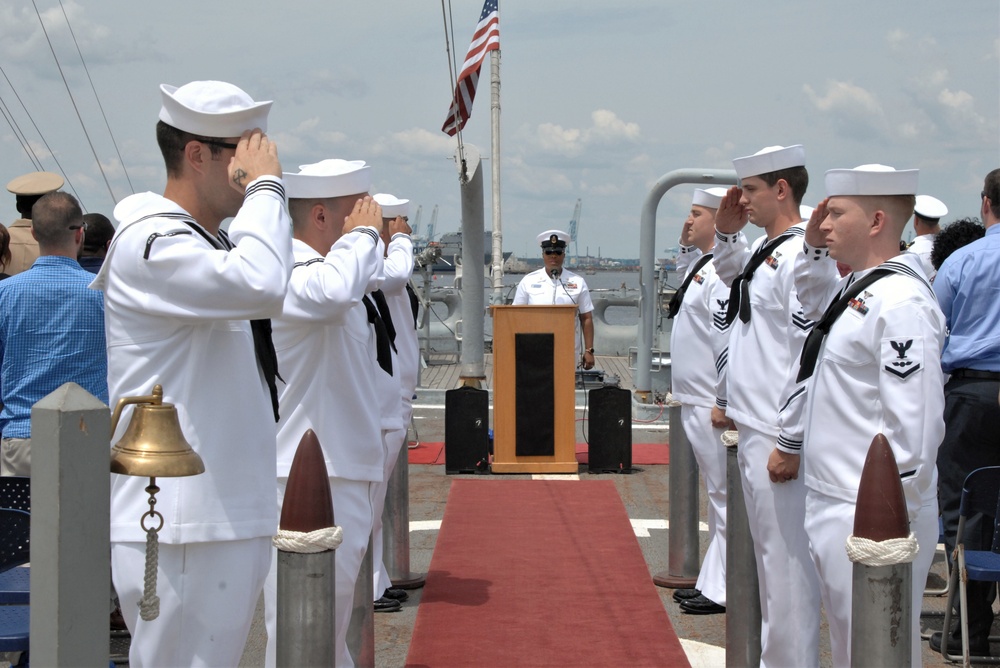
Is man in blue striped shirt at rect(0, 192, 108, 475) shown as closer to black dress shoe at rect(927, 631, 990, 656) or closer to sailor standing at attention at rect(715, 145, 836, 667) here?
sailor standing at attention at rect(715, 145, 836, 667)

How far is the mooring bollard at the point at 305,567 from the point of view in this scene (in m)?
2.89

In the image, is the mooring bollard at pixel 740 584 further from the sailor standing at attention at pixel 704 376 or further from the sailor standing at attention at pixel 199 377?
the sailor standing at attention at pixel 199 377

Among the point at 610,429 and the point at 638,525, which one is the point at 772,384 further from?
the point at 610,429

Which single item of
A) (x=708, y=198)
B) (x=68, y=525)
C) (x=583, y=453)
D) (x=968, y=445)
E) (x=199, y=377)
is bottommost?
(x=583, y=453)

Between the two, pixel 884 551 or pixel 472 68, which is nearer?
pixel 884 551

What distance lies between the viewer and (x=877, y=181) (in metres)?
4.01

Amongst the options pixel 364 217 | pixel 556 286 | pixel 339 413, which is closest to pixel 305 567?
pixel 339 413

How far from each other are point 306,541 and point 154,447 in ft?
1.85

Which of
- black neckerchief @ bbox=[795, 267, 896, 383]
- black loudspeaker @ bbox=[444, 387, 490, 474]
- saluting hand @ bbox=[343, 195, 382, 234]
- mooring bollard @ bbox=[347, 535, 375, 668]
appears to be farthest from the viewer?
black loudspeaker @ bbox=[444, 387, 490, 474]

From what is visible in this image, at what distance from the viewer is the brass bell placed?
96.7 inches

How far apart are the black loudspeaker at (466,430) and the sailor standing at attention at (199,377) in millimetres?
7146

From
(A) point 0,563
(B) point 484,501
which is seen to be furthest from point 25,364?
(B) point 484,501

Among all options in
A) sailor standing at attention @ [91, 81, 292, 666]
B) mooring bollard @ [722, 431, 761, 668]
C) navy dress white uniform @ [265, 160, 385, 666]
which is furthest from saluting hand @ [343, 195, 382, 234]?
mooring bollard @ [722, 431, 761, 668]

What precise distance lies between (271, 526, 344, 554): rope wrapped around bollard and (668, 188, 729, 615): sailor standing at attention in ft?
12.4
